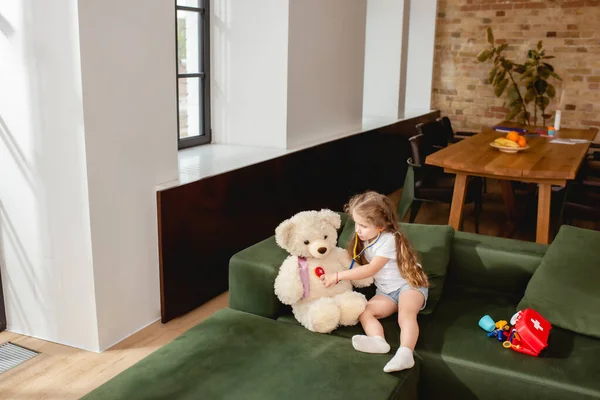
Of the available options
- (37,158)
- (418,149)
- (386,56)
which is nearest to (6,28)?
(37,158)

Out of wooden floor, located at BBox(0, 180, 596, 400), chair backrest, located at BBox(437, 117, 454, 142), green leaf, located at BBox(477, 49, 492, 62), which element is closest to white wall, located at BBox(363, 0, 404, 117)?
chair backrest, located at BBox(437, 117, 454, 142)

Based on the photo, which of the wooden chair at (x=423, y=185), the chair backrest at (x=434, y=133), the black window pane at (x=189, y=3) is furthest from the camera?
the chair backrest at (x=434, y=133)

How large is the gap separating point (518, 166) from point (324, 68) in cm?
186

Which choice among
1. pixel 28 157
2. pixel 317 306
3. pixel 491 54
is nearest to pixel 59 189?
pixel 28 157

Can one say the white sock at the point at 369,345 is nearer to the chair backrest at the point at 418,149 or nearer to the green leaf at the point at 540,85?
the chair backrest at the point at 418,149

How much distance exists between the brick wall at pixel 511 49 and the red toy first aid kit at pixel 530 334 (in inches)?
227

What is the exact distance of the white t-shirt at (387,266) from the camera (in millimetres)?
2760

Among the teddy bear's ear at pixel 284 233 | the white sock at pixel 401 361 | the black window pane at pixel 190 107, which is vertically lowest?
the white sock at pixel 401 361

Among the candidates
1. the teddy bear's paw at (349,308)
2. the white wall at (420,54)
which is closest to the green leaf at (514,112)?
the white wall at (420,54)

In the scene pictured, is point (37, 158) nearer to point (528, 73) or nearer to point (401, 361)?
point (401, 361)

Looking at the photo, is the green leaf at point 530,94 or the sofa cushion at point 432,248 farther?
the green leaf at point 530,94

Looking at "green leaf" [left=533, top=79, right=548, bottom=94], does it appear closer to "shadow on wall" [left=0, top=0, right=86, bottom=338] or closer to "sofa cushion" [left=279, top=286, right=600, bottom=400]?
"sofa cushion" [left=279, top=286, right=600, bottom=400]

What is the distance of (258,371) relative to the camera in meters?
2.22

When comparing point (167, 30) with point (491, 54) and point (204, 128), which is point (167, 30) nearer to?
point (204, 128)
